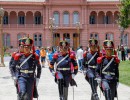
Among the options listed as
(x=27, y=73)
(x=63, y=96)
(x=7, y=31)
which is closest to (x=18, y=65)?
(x=27, y=73)

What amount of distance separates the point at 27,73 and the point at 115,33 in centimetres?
6300

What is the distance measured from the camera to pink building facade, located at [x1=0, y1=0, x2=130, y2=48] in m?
71.6

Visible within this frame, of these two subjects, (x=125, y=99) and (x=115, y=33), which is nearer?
(x=125, y=99)

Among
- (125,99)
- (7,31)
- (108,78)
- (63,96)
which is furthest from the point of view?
(7,31)

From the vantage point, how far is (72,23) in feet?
238

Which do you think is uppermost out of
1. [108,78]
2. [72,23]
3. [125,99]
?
[72,23]

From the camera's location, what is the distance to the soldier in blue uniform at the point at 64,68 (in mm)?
11023

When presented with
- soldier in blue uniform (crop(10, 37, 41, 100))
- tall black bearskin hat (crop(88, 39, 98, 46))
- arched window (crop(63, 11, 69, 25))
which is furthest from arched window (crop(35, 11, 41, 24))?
soldier in blue uniform (crop(10, 37, 41, 100))

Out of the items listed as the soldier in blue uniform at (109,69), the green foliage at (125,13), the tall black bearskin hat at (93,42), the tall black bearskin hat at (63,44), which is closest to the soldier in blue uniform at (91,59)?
the tall black bearskin hat at (93,42)

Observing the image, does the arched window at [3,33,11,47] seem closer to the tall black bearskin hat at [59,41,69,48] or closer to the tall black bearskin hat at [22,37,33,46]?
the tall black bearskin hat at [59,41,69,48]

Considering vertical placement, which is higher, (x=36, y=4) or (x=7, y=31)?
(x=36, y=4)

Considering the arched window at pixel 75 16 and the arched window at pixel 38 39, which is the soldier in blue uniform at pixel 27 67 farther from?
the arched window at pixel 75 16

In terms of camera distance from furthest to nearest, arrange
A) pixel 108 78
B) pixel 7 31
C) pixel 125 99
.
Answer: pixel 7 31
pixel 125 99
pixel 108 78

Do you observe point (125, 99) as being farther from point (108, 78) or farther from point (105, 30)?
point (105, 30)
